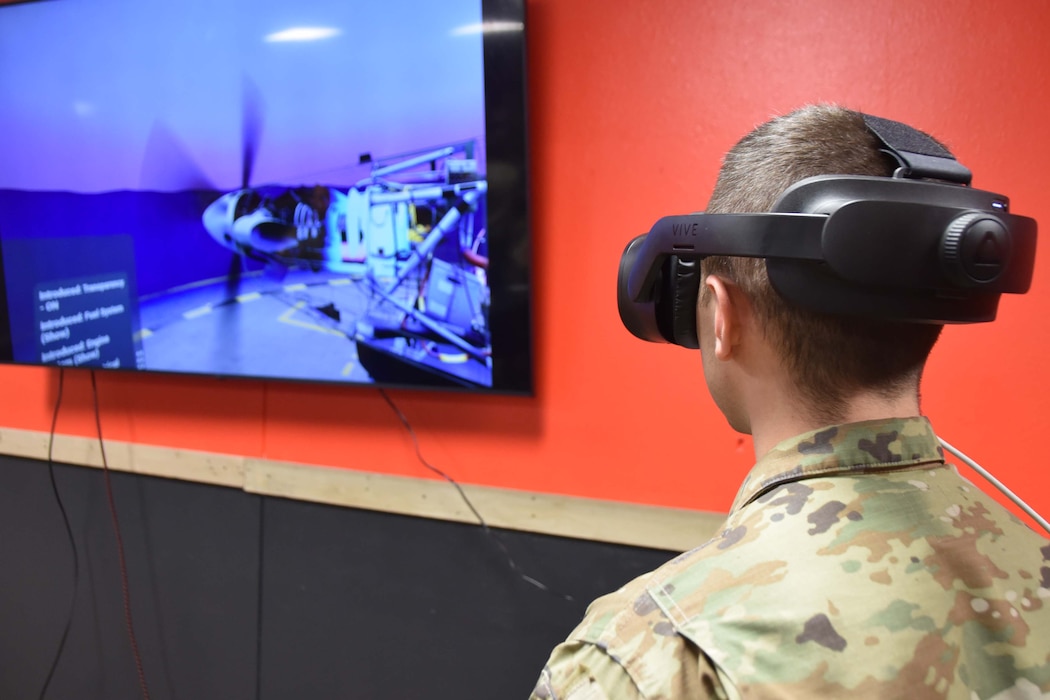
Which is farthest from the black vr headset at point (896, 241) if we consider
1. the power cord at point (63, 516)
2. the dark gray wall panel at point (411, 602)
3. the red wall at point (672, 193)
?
the power cord at point (63, 516)

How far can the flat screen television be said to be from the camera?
4.71 feet

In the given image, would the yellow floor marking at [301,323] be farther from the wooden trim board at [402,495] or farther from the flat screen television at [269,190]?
the wooden trim board at [402,495]

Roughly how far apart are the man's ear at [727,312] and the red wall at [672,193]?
30.5 inches

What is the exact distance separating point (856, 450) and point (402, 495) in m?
1.26

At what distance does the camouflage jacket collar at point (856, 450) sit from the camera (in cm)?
60

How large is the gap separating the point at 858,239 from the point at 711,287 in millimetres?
156

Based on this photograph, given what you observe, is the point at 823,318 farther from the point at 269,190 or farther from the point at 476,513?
the point at 269,190

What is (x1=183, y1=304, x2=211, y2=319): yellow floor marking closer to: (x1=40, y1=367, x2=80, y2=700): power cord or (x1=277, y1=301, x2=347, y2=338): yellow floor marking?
(x1=277, y1=301, x2=347, y2=338): yellow floor marking

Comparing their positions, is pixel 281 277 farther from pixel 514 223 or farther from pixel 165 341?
pixel 514 223

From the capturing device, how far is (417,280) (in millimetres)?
1512

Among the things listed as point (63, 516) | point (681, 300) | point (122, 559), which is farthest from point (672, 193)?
point (63, 516)

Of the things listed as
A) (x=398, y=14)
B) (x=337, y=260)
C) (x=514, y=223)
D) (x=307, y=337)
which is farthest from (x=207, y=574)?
(x=398, y=14)

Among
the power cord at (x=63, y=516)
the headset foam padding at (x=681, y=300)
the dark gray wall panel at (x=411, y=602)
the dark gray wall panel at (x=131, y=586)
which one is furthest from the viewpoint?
the power cord at (x=63, y=516)

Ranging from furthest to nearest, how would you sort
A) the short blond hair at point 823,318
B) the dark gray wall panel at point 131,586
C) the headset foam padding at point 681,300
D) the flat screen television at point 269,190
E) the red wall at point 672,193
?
the dark gray wall panel at point 131,586 → the flat screen television at point 269,190 → the red wall at point 672,193 → the headset foam padding at point 681,300 → the short blond hair at point 823,318
